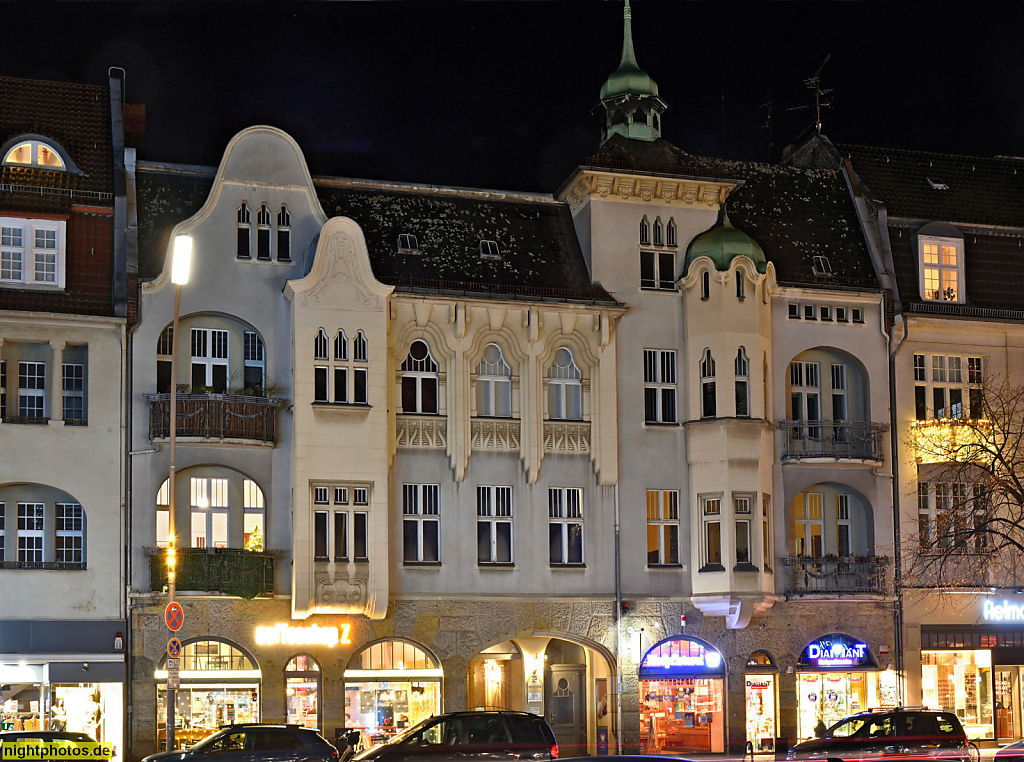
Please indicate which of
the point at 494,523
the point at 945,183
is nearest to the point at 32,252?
the point at 494,523

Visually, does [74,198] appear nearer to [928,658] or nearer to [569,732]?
[569,732]

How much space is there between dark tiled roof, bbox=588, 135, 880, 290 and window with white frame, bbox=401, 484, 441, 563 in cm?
1085

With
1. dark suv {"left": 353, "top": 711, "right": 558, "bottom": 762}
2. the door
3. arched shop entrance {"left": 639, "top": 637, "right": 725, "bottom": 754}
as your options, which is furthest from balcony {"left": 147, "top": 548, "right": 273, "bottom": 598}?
arched shop entrance {"left": 639, "top": 637, "right": 725, "bottom": 754}

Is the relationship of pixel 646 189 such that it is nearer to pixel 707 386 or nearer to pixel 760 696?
pixel 707 386

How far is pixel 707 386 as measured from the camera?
43.8m

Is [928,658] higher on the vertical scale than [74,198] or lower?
lower

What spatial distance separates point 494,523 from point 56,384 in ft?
40.6

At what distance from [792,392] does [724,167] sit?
306 inches

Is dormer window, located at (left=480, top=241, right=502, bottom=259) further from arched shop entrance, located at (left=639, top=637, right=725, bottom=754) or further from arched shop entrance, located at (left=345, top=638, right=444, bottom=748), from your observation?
arched shop entrance, located at (left=639, top=637, right=725, bottom=754)

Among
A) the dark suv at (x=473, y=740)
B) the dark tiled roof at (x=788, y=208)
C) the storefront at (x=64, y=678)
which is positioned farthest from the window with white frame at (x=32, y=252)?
the dark suv at (x=473, y=740)

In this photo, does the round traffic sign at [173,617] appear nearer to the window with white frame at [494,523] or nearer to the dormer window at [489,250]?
the window with white frame at [494,523]

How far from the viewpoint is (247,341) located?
41.0m

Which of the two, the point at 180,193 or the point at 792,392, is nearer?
the point at 180,193

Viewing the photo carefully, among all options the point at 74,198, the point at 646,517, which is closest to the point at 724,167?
the point at 646,517
